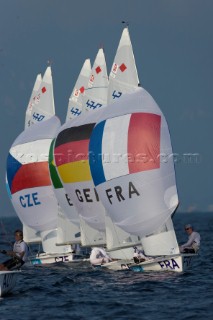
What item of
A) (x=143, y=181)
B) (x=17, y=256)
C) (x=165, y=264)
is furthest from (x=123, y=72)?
(x=17, y=256)

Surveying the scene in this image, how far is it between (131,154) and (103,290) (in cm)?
491

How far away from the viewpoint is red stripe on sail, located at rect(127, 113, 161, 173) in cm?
3178

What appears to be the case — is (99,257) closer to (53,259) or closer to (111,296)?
(53,259)

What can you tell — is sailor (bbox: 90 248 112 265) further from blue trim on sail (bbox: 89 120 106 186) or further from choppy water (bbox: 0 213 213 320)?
blue trim on sail (bbox: 89 120 106 186)

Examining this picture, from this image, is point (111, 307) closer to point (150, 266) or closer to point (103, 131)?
point (150, 266)

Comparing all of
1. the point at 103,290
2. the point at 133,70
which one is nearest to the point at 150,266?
the point at 103,290

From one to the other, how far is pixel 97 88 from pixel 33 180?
5.31 metres

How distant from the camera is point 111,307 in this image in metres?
26.8

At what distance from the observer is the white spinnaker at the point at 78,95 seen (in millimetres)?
44781

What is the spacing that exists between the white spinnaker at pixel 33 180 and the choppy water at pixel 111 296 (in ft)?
20.0

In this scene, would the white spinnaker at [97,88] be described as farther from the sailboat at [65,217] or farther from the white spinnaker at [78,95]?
the white spinnaker at [78,95]

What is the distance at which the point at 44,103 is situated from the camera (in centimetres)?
4591

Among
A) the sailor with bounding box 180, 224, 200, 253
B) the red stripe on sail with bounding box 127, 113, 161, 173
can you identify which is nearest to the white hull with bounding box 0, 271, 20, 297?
the red stripe on sail with bounding box 127, 113, 161, 173

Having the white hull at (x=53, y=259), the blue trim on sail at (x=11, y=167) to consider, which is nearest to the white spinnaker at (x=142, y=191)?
the white hull at (x=53, y=259)
